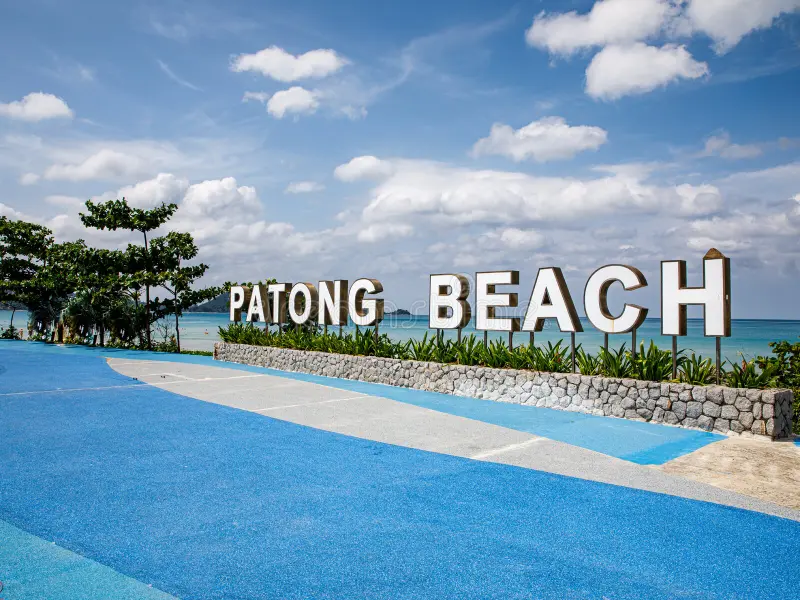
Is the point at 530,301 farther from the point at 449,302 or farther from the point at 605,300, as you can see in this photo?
the point at 449,302

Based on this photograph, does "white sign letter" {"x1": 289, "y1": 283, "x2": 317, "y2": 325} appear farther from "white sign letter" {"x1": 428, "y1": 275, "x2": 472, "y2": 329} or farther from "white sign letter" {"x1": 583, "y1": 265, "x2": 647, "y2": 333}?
"white sign letter" {"x1": 583, "y1": 265, "x2": 647, "y2": 333}

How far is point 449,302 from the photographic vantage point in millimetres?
15867

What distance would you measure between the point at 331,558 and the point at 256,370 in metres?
15.4

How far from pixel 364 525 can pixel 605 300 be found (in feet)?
29.0

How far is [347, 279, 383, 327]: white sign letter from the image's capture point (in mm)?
17688

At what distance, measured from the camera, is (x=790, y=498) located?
6777 millimetres

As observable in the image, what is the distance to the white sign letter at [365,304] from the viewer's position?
58.0 feet

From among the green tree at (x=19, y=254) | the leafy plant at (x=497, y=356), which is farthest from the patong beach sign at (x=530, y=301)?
the green tree at (x=19, y=254)

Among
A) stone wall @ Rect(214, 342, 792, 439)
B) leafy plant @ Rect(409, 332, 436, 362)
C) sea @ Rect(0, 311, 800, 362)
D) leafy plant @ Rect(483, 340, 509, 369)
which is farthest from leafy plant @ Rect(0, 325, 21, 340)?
leafy plant @ Rect(483, 340, 509, 369)

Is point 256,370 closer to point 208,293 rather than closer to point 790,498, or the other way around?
point 208,293

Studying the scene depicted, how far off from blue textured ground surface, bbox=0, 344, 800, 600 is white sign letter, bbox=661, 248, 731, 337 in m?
5.35

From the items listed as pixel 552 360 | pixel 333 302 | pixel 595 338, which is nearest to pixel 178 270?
pixel 333 302

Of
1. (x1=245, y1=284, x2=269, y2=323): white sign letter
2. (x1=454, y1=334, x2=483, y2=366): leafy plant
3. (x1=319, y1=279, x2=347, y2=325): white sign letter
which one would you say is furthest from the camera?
(x1=245, y1=284, x2=269, y2=323): white sign letter

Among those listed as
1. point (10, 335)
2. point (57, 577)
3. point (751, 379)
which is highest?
point (751, 379)
